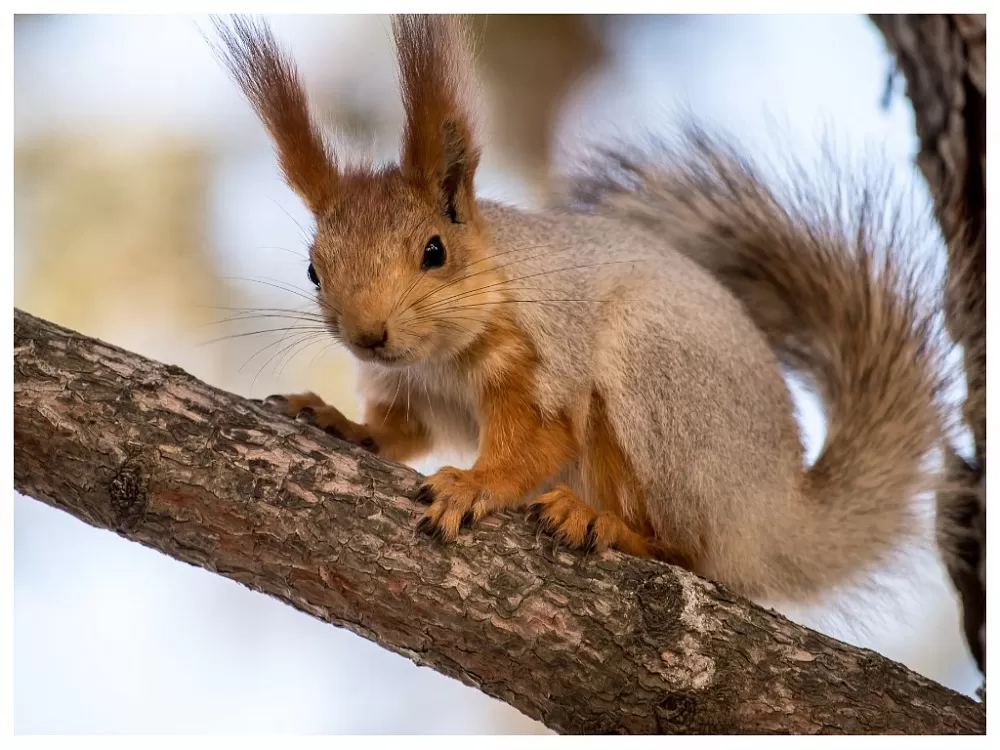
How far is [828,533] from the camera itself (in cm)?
222

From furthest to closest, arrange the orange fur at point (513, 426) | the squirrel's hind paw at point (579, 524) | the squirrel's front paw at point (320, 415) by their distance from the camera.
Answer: the squirrel's front paw at point (320, 415), the orange fur at point (513, 426), the squirrel's hind paw at point (579, 524)

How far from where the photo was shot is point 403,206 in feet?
6.39

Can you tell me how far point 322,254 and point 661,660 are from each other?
3.34ft

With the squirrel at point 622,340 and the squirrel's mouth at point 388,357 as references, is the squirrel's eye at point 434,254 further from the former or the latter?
the squirrel's mouth at point 388,357

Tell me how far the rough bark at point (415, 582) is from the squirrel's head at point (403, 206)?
0.99 ft

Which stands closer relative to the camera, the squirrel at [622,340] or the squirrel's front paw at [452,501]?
the squirrel's front paw at [452,501]

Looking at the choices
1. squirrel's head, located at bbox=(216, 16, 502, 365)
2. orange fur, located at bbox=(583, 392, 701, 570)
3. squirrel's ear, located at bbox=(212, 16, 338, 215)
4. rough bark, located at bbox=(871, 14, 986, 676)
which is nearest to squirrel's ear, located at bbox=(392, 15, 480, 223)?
squirrel's head, located at bbox=(216, 16, 502, 365)

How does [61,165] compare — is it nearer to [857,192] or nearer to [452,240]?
[452,240]

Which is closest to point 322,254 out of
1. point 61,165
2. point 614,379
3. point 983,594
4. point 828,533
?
point 614,379

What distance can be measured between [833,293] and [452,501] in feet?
3.90

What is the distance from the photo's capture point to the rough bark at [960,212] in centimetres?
231

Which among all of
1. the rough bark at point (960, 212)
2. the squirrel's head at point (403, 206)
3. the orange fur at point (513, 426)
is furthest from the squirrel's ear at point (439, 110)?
the rough bark at point (960, 212)

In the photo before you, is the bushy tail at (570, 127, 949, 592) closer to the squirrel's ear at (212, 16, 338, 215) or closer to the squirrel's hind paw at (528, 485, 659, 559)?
the squirrel's hind paw at (528, 485, 659, 559)

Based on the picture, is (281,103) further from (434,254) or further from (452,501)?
(452,501)
